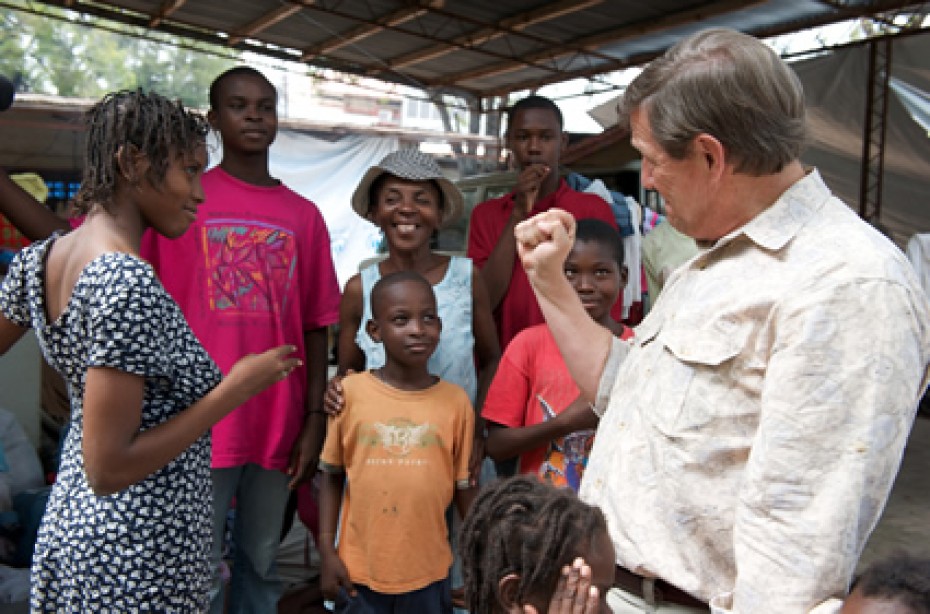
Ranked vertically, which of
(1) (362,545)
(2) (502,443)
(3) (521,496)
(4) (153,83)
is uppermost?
(4) (153,83)

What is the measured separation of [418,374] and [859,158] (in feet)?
24.1

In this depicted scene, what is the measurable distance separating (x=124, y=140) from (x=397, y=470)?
1222 millimetres

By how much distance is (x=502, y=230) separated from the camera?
3.10 metres

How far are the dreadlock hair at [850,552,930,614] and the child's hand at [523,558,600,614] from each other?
16.5 inches

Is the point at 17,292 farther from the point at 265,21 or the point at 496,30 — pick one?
the point at 496,30

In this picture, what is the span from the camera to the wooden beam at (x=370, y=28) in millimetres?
8250

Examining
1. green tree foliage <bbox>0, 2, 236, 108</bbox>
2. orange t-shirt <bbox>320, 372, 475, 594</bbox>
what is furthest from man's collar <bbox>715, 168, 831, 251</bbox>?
green tree foliage <bbox>0, 2, 236, 108</bbox>

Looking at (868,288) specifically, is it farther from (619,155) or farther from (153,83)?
(153,83)

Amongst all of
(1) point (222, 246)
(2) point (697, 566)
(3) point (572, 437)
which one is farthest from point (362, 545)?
(2) point (697, 566)

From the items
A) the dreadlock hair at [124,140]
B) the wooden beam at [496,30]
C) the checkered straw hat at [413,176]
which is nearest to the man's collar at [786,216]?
the dreadlock hair at [124,140]

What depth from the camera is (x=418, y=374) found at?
97.3 inches

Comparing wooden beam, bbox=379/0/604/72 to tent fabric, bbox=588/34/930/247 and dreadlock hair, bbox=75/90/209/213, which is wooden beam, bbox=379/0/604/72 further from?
dreadlock hair, bbox=75/90/209/213

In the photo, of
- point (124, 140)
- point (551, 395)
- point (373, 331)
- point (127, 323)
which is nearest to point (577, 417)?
point (551, 395)

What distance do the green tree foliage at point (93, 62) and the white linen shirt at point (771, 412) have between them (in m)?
22.2
